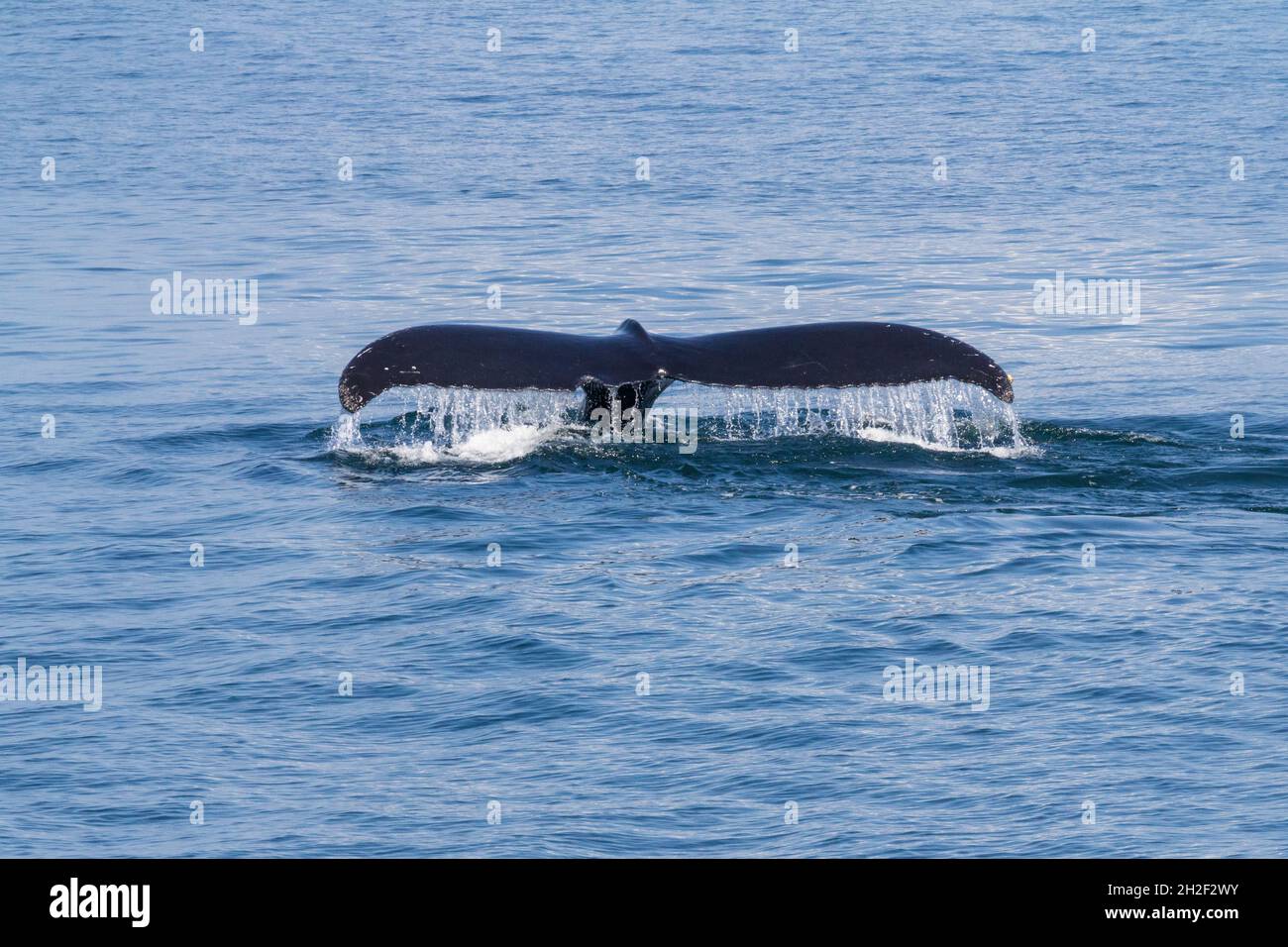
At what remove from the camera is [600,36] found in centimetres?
4925

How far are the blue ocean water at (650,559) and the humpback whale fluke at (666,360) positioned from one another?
81cm

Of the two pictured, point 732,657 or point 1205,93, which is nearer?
point 732,657

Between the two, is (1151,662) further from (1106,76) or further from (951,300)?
(1106,76)

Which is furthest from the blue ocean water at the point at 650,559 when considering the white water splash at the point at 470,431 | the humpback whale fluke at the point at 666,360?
the humpback whale fluke at the point at 666,360

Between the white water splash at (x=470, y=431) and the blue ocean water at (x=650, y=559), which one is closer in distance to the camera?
the blue ocean water at (x=650, y=559)

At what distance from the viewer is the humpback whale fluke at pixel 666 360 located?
11.0 m

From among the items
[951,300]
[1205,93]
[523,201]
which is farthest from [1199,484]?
[1205,93]

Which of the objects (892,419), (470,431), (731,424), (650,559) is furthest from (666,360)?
(892,419)

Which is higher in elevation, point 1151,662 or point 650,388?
point 650,388

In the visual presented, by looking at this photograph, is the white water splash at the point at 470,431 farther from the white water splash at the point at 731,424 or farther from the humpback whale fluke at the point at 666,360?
the humpback whale fluke at the point at 666,360

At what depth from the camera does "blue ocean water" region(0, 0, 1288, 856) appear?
741 cm

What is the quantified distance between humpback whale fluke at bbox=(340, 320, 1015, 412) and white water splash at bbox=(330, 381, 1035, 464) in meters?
0.59

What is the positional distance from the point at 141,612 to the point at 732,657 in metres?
3.27

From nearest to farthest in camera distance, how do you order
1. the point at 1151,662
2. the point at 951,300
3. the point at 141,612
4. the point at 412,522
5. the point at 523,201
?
the point at 1151,662, the point at 141,612, the point at 412,522, the point at 951,300, the point at 523,201
